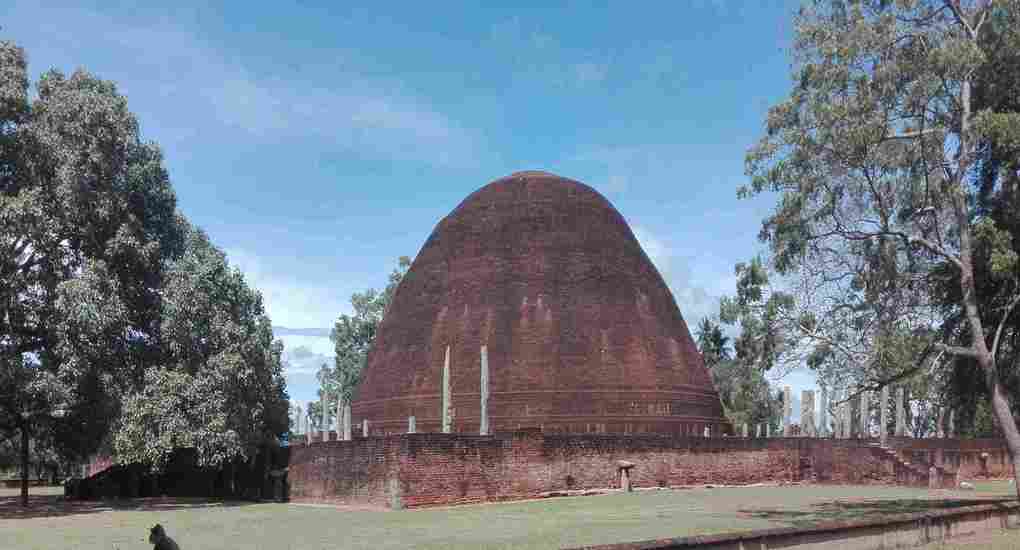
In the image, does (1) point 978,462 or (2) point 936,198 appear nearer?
(2) point 936,198

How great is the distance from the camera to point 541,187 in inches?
1423

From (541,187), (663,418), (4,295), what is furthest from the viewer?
(541,187)

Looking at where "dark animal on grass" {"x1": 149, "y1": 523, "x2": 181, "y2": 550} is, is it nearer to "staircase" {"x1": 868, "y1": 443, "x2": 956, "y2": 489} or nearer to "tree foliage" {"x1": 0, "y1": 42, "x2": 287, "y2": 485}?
"tree foliage" {"x1": 0, "y1": 42, "x2": 287, "y2": 485}

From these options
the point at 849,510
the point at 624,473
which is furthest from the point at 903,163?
the point at 624,473

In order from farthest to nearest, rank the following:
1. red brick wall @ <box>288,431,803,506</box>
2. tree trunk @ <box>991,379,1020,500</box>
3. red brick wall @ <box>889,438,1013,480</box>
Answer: red brick wall @ <box>889,438,1013,480</box>, red brick wall @ <box>288,431,803,506</box>, tree trunk @ <box>991,379,1020,500</box>

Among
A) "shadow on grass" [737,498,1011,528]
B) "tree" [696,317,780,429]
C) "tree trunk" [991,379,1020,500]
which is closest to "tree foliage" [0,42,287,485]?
"shadow on grass" [737,498,1011,528]

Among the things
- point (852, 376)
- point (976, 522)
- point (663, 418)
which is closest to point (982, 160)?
point (852, 376)

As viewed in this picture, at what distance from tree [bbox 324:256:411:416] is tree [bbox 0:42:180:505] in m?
25.9

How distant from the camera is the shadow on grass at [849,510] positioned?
14.7 meters

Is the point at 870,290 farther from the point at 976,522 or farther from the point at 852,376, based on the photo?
the point at 976,522

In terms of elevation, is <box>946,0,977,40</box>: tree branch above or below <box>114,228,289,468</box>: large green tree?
above

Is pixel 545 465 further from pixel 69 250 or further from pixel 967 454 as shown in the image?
pixel 967 454

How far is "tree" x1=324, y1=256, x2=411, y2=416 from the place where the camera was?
49.2 metres

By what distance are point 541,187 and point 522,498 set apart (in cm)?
1715
